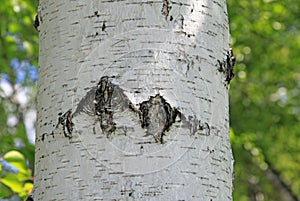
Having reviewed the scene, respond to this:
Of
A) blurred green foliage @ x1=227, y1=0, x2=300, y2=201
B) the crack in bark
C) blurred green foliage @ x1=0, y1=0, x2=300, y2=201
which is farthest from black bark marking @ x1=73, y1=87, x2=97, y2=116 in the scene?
blurred green foliage @ x1=227, y1=0, x2=300, y2=201

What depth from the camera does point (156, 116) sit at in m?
0.93

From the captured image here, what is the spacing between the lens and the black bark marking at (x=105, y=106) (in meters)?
0.93

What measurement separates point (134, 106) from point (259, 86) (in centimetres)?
555

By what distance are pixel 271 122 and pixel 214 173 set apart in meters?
5.74

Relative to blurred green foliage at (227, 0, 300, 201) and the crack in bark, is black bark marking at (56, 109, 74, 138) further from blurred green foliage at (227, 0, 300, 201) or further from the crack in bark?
blurred green foliage at (227, 0, 300, 201)

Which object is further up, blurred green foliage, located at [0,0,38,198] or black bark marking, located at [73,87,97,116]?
blurred green foliage, located at [0,0,38,198]

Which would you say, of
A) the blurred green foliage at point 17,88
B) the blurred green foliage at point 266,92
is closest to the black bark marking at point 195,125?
the blurred green foliage at point 17,88

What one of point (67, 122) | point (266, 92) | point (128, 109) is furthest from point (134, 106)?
point (266, 92)

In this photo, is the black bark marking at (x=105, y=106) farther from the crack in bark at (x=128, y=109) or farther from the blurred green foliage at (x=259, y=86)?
the blurred green foliage at (x=259, y=86)

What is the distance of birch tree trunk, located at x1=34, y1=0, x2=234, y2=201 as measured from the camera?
36.0 inches

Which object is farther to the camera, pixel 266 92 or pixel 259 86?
pixel 266 92

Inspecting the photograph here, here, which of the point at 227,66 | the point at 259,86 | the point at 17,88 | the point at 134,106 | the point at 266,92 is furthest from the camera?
the point at 17,88

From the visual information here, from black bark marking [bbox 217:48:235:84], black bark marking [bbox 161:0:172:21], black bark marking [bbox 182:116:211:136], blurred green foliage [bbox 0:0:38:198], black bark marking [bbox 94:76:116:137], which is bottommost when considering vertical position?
black bark marking [bbox 182:116:211:136]

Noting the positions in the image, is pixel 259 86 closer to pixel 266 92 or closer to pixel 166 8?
pixel 266 92
